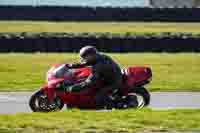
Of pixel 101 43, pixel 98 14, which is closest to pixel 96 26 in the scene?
pixel 98 14

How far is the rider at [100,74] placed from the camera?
13.1 metres

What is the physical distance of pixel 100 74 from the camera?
43.2 ft

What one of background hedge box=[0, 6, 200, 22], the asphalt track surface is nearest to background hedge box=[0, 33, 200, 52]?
the asphalt track surface

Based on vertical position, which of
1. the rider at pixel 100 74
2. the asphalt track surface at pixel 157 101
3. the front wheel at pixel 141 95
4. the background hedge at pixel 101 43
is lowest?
the background hedge at pixel 101 43

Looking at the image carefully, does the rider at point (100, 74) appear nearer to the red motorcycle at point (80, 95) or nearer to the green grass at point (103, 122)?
the red motorcycle at point (80, 95)

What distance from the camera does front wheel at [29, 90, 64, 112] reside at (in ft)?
43.1

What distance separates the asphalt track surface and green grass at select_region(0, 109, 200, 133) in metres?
3.00

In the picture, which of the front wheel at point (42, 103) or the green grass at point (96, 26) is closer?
the front wheel at point (42, 103)

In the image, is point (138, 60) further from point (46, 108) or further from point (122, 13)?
point (122, 13)

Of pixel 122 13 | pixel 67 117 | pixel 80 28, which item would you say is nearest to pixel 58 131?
pixel 67 117

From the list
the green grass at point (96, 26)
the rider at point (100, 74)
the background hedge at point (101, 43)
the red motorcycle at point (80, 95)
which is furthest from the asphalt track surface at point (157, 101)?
the green grass at point (96, 26)

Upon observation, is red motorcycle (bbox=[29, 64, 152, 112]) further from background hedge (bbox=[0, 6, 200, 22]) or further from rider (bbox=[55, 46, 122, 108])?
background hedge (bbox=[0, 6, 200, 22])

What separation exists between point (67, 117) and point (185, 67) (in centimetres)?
1498

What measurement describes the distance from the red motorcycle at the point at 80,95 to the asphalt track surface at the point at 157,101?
644 mm
